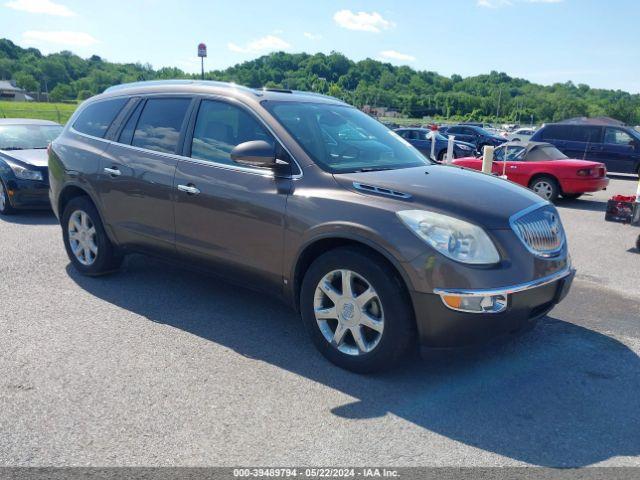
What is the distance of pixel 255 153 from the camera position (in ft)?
12.3

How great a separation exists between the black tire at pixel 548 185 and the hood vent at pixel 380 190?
366 inches

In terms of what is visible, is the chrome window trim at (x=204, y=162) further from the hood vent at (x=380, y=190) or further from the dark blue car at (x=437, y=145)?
the dark blue car at (x=437, y=145)

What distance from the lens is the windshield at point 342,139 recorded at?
13.3 feet

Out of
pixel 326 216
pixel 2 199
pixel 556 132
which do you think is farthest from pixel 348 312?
pixel 556 132

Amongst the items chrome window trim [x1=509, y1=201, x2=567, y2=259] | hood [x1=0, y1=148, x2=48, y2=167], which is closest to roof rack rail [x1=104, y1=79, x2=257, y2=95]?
chrome window trim [x1=509, y1=201, x2=567, y2=259]

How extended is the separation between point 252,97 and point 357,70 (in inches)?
4402

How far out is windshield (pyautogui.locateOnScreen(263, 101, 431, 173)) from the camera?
4051 mm

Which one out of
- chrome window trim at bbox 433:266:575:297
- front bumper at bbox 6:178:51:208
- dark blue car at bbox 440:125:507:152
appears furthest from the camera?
dark blue car at bbox 440:125:507:152

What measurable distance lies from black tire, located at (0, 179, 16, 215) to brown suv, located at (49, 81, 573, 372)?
4.09 metres

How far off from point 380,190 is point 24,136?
8.57 meters

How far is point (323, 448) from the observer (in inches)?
113

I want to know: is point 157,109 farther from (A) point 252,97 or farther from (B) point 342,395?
(B) point 342,395

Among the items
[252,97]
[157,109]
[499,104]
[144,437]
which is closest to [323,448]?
[144,437]

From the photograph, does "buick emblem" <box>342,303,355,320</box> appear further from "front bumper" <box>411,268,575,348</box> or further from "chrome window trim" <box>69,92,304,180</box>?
"chrome window trim" <box>69,92,304,180</box>
